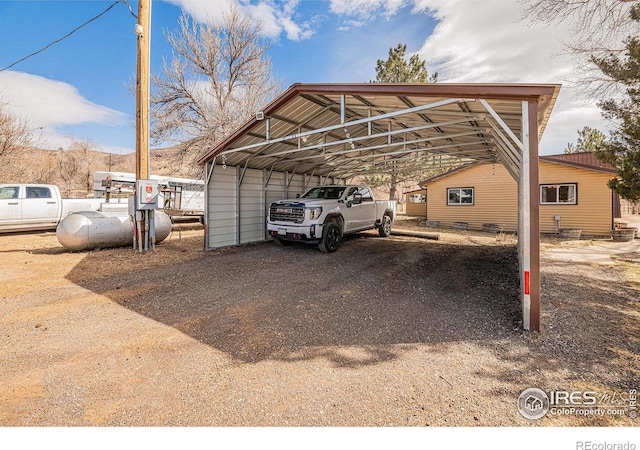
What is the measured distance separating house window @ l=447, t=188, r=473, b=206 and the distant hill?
15.7 m

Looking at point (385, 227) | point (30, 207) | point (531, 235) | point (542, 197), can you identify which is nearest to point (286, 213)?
point (385, 227)

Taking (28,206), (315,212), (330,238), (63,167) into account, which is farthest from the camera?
(63,167)

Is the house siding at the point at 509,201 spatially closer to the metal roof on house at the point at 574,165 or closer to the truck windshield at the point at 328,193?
the metal roof on house at the point at 574,165

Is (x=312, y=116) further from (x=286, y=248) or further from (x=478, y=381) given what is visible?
(x=478, y=381)

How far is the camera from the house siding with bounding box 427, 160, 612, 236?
43.9 ft

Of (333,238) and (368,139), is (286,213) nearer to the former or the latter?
(333,238)

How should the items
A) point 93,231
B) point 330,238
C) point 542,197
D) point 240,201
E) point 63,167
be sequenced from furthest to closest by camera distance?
point 63,167 < point 542,197 < point 240,201 < point 330,238 < point 93,231

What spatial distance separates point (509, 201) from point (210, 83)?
18.5 meters

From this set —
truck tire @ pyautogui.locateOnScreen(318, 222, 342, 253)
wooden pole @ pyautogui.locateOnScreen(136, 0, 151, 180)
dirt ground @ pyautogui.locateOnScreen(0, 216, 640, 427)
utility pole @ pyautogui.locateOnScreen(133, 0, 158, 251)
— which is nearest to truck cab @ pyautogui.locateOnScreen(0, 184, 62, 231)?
utility pole @ pyautogui.locateOnScreen(133, 0, 158, 251)

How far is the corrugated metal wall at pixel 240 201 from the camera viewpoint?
944 cm

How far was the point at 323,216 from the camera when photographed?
8500mm

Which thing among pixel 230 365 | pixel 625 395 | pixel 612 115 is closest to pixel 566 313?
pixel 625 395

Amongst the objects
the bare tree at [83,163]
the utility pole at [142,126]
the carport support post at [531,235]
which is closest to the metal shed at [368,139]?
the carport support post at [531,235]

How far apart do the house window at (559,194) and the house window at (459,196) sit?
339 centimetres
